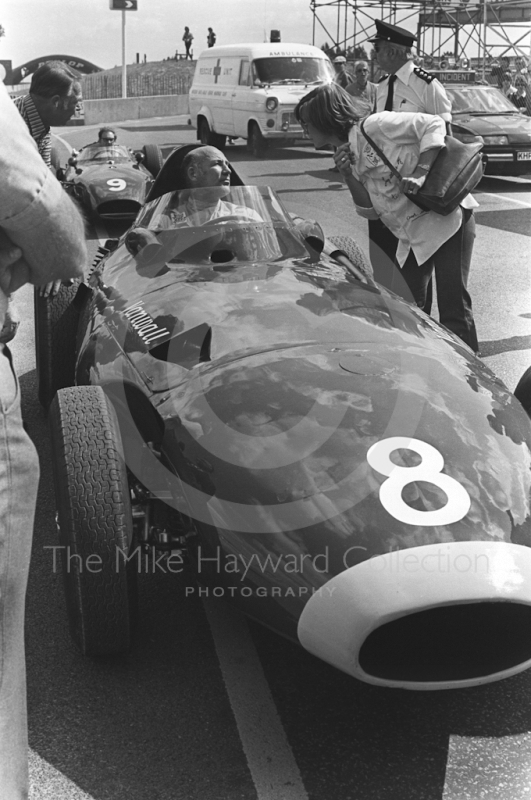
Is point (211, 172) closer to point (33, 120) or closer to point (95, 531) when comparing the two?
point (33, 120)

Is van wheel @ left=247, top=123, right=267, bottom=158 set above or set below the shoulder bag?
below

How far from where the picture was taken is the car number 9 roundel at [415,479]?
2.43 meters

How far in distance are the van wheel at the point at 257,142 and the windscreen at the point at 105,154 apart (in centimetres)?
618

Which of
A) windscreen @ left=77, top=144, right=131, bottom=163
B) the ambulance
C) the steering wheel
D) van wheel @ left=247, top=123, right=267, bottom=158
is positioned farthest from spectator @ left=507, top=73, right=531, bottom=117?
the steering wheel

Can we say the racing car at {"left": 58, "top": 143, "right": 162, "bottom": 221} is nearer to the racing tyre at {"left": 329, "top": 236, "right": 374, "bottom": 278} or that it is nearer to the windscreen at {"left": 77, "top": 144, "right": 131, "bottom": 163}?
the windscreen at {"left": 77, "top": 144, "right": 131, "bottom": 163}

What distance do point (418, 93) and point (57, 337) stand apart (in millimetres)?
2388

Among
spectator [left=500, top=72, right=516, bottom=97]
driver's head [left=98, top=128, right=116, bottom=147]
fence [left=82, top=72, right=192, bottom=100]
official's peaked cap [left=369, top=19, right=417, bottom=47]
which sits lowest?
fence [left=82, top=72, right=192, bottom=100]

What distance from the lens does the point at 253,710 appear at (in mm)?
2809

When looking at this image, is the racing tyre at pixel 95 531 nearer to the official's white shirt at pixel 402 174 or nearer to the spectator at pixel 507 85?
the official's white shirt at pixel 402 174

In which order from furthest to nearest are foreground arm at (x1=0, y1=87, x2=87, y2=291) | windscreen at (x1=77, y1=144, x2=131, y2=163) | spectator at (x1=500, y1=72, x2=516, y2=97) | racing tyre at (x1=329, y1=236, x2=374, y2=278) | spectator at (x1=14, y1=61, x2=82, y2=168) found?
spectator at (x1=500, y1=72, x2=516, y2=97) < windscreen at (x1=77, y1=144, x2=131, y2=163) < racing tyre at (x1=329, y1=236, x2=374, y2=278) < spectator at (x1=14, y1=61, x2=82, y2=168) < foreground arm at (x1=0, y1=87, x2=87, y2=291)

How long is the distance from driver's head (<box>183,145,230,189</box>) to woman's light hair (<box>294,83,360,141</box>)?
649mm

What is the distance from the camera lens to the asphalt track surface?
251cm

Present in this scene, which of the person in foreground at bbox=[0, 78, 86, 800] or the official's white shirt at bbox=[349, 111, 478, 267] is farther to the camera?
the official's white shirt at bbox=[349, 111, 478, 267]

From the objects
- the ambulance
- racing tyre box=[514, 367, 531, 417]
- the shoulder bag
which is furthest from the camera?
the ambulance
